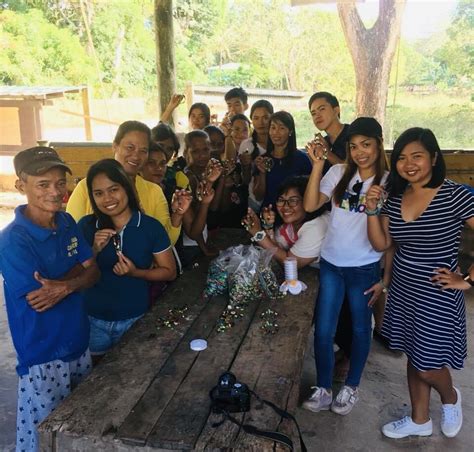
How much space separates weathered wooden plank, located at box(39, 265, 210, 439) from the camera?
1.67 meters

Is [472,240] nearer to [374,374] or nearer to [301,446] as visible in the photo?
[374,374]

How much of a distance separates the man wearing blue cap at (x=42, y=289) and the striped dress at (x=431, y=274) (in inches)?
61.6


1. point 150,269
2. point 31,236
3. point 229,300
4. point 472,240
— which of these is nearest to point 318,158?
point 229,300

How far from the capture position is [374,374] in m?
3.51

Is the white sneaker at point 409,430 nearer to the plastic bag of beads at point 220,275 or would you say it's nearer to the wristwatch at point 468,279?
the wristwatch at point 468,279

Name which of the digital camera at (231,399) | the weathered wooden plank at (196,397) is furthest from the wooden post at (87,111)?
the digital camera at (231,399)

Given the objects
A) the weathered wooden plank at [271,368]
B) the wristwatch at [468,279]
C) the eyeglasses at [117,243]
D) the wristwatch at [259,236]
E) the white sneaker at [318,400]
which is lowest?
the white sneaker at [318,400]

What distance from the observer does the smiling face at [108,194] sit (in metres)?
2.39

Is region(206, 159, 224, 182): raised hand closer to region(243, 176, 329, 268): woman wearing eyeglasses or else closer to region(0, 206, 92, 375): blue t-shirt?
region(243, 176, 329, 268): woman wearing eyeglasses

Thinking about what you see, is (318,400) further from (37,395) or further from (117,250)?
(37,395)

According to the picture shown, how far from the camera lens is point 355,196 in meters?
2.67

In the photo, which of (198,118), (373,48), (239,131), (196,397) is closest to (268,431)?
(196,397)

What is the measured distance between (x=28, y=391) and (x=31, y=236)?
647mm

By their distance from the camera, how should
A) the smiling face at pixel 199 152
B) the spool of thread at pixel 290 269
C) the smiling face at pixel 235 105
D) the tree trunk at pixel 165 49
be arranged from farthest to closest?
1. the tree trunk at pixel 165 49
2. the smiling face at pixel 235 105
3. the smiling face at pixel 199 152
4. the spool of thread at pixel 290 269
